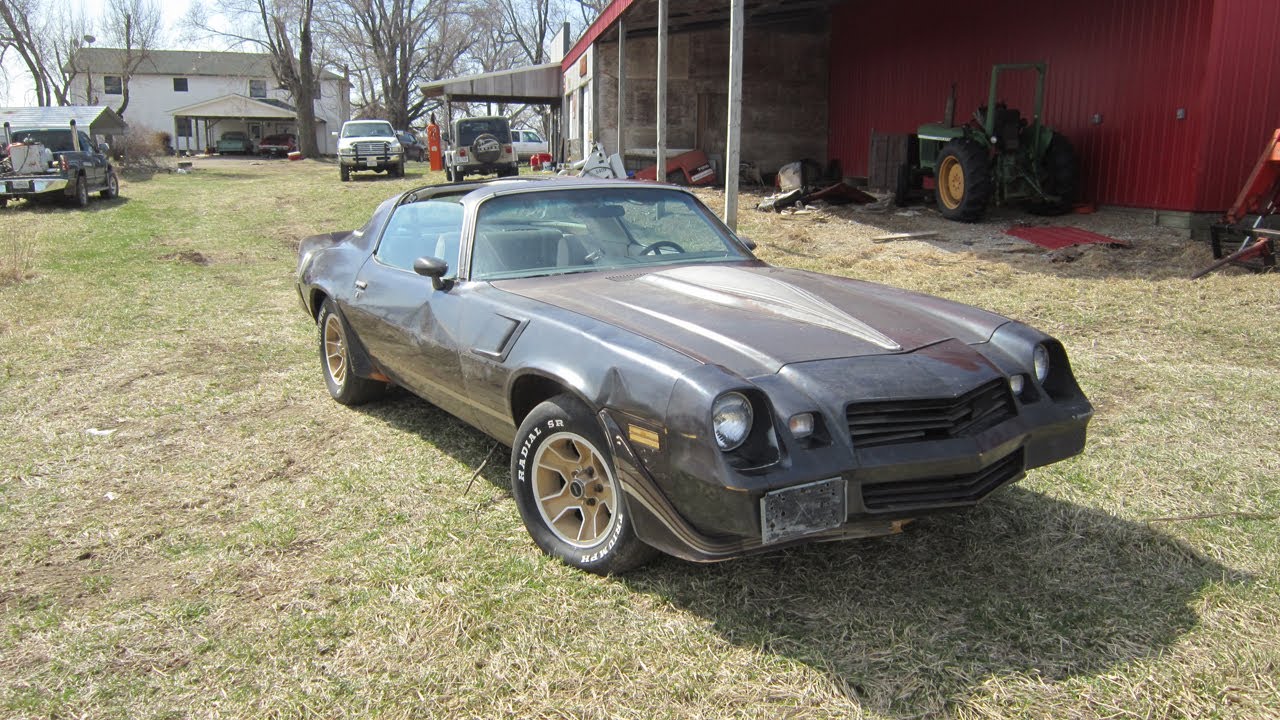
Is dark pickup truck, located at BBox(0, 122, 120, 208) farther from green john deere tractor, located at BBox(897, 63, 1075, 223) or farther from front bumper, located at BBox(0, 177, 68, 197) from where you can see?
green john deere tractor, located at BBox(897, 63, 1075, 223)

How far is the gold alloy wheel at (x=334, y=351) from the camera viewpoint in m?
5.17

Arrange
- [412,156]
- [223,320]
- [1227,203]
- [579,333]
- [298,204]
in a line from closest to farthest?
[579,333]
[223,320]
[1227,203]
[298,204]
[412,156]

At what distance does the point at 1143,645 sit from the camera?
8.82ft

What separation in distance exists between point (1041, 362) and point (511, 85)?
91.2 ft

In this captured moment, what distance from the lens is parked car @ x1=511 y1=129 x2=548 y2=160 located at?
115 feet

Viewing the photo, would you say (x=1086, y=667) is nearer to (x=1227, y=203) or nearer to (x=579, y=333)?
(x=579, y=333)

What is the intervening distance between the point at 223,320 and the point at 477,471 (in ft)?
16.1

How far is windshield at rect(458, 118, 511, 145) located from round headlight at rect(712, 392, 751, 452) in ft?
79.7

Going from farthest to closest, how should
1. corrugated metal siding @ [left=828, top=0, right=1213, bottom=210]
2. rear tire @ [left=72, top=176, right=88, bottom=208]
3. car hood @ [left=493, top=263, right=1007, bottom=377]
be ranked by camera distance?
rear tire @ [left=72, top=176, right=88, bottom=208], corrugated metal siding @ [left=828, top=0, right=1213, bottom=210], car hood @ [left=493, top=263, right=1007, bottom=377]

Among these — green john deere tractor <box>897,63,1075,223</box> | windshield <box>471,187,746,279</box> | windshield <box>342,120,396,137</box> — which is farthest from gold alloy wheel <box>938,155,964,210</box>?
windshield <box>342,120,396,137</box>

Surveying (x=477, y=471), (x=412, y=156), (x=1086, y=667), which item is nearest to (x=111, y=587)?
(x=477, y=471)

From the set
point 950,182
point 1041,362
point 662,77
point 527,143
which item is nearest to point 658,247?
point 1041,362

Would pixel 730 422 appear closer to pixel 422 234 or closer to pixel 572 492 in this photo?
pixel 572 492

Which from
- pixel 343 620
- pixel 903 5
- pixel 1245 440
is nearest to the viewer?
pixel 343 620
